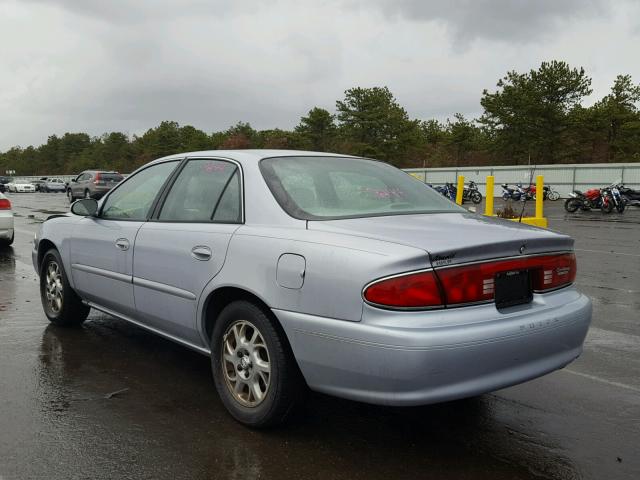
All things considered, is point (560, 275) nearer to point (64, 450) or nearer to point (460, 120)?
point (64, 450)

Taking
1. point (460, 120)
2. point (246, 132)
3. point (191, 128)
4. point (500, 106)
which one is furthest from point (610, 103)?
point (191, 128)

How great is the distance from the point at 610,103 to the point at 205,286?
63.2 metres

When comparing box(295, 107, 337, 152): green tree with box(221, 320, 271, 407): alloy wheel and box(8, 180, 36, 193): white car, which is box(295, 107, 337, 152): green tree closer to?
box(8, 180, 36, 193): white car

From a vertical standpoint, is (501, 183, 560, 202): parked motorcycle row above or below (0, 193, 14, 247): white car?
below

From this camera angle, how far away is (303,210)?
10.9 ft

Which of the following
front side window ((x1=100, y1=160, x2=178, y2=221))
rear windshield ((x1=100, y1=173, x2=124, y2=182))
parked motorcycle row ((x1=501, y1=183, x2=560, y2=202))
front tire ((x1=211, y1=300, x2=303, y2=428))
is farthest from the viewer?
rear windshield ((x1=100, y1=173, x2=124, y2=182))

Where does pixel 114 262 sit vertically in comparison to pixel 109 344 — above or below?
above

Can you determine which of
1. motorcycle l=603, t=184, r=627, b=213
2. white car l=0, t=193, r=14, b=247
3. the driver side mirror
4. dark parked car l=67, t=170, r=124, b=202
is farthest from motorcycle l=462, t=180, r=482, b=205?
the driver side mirror

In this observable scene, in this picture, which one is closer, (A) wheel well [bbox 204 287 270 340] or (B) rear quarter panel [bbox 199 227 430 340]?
(B) rear quarter panel [bbox 199 227 430 340]

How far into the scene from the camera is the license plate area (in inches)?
117

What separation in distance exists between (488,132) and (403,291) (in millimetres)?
64875

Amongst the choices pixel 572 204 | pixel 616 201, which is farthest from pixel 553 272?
pixel 572 204

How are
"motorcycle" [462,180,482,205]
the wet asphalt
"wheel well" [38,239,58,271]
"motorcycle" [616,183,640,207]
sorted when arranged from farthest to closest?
1. "motorcycle" [462,180,482,205]
2. "motorcycle" [616,183,640,207]
3. "wheel well" [38,239,58,271]
4. the wet asphalt

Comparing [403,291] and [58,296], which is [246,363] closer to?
[403,291]
